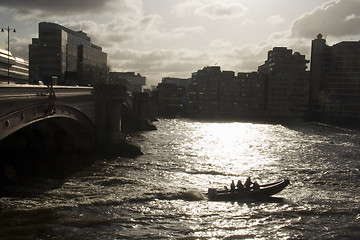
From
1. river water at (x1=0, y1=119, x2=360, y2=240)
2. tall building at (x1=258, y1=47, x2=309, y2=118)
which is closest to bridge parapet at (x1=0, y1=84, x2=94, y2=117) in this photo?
river water at (x1=0, y1=119, x2=360, y2=240)

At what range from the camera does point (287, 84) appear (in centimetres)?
14838

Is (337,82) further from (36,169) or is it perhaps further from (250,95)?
(36,169)

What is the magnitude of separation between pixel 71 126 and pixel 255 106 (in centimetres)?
12285

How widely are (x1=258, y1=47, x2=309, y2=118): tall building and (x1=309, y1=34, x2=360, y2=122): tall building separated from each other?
5.29 m

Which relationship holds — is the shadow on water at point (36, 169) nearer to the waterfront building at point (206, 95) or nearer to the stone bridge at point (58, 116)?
the stone bridge at point (58, 116)

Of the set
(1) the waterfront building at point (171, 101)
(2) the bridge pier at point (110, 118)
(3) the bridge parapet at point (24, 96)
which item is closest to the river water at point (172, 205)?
(2) the bridge pier at point (110, 118)

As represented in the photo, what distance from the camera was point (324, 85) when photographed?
143m

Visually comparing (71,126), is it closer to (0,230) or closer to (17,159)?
(17,159)

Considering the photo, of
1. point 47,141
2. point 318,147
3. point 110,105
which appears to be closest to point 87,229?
point 47,141

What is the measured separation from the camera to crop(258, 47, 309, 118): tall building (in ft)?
481

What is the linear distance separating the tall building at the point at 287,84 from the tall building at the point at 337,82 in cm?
529

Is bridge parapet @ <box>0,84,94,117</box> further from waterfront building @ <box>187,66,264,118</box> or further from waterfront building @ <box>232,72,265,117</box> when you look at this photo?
waterfront building @ <box>232,72,265,117</box>

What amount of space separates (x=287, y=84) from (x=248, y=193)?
130 m

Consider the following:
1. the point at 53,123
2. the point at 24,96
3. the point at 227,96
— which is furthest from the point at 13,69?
the point at 227,96
